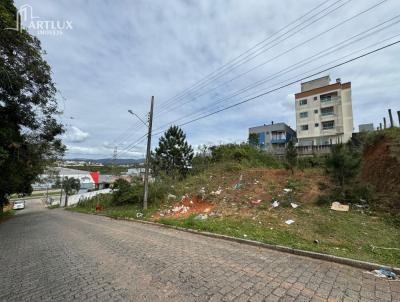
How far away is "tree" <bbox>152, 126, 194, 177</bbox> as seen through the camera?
31891 millimetres

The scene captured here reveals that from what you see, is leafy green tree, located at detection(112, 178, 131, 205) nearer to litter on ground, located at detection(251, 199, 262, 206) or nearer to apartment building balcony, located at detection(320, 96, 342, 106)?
litter on ground, located at detection(251, 199, 262, 206)

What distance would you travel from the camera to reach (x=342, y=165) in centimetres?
985

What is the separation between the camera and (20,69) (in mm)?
11250

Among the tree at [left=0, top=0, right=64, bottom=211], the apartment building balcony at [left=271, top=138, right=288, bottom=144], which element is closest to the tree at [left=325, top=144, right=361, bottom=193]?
the tree at [left=0, top=0, right=64, bottom=211]

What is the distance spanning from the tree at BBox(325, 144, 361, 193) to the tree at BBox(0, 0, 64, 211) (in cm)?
1484

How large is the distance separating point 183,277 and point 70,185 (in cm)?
6161

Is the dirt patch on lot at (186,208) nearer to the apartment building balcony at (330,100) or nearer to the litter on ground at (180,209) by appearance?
the litter on ground at (180,209)

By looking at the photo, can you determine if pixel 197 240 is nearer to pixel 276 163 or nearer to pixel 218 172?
pixel 218 172

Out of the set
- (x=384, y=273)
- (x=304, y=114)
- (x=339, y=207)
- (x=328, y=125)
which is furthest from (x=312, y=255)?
(x=304, y=114)

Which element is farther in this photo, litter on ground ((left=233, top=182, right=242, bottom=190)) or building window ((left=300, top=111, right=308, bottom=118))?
building window ((left=300, top=111, right=308, bottom=118))

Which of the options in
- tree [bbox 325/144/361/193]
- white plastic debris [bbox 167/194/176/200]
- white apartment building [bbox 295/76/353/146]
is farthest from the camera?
white apartment building [bbox 295/76/353/146]

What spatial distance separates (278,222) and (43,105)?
1422 cm

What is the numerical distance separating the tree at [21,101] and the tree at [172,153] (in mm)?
15836

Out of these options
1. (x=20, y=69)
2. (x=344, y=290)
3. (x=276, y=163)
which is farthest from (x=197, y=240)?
(x=276, y=163)
